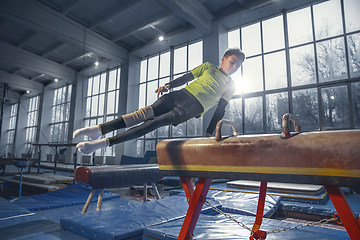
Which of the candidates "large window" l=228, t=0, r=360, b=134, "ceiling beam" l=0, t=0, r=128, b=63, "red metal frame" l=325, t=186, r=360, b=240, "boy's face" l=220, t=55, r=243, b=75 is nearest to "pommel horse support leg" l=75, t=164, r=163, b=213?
"boy's face" l=220, t=55, r=243, b=75

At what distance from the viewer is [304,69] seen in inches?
249

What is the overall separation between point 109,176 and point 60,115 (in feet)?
44.4

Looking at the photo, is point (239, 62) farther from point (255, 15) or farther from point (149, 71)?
point (149, 71)

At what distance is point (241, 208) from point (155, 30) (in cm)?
794

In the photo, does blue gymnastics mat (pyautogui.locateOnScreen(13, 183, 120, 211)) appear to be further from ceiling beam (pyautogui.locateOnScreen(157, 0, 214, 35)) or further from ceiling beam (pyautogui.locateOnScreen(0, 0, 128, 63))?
ceiling beam (pyautogui.locateOnScreen(0, 0, 128, 63))

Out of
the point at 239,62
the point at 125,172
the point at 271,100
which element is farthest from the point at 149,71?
the point at 239,62

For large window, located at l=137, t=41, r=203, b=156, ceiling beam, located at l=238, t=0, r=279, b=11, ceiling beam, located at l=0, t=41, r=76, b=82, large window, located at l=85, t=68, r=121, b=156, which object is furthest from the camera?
large window, located at l=85, t=68, r=121, b=156

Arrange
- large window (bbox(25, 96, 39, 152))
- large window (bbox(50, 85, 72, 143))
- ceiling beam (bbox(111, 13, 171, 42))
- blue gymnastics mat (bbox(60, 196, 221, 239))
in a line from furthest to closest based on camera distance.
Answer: large window (bbox(25, 96, 39, 152)) → large window (bbox(50, 85, 72, 143)) → ceiling beam (bbox(111, 13, 171, 42)) → blue gymnastics mat (bbox(60, 196, 221, 239))

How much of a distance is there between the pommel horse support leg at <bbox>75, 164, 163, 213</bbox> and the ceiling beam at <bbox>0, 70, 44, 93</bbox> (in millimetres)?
14246

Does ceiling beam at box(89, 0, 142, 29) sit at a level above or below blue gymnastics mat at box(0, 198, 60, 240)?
above

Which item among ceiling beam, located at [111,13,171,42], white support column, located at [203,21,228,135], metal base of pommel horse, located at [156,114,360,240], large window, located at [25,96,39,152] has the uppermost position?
ceiling beam, located at [111,13,171,42]

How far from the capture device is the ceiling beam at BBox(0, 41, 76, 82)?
980 centimetres

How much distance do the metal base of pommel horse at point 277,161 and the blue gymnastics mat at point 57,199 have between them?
2.38 metres

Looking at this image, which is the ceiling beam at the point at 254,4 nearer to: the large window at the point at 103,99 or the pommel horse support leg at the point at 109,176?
the pommel horse support leg at the point at 109,176
